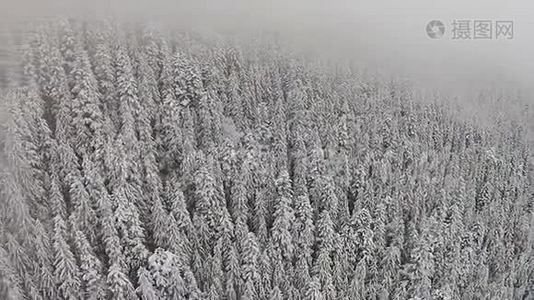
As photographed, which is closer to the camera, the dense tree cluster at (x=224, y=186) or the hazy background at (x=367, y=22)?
the dense tree cluster at (x=224, y=186)

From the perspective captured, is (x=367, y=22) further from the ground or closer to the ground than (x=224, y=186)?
further from the ground

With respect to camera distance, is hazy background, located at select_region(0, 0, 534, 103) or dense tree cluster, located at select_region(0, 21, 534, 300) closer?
A: dense tree cluster, located at select_region(0, 21, 534, 300)

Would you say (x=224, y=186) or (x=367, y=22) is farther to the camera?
(x=367, y=22)

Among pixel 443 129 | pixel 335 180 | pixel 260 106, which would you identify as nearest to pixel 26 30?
pixel 260 106

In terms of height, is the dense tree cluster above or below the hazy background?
below

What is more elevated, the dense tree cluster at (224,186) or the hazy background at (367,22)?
the hazy background at (367,22)
